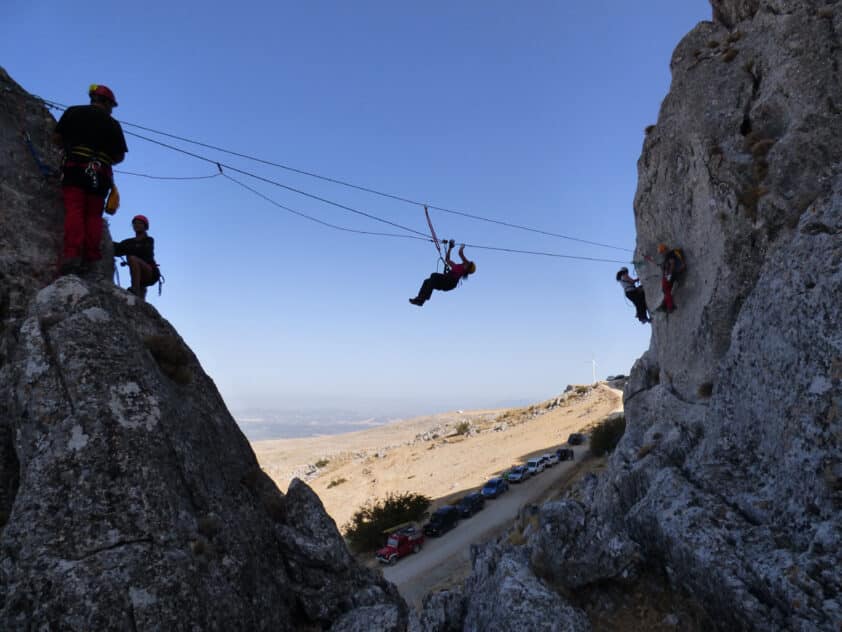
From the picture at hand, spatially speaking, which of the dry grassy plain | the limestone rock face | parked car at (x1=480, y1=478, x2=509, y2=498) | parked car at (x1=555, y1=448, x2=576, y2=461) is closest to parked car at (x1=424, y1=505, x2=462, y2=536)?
parked car at (x1=480, y1=478, x2=509, y2=498)

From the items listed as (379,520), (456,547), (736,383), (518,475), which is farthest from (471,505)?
(736,383)

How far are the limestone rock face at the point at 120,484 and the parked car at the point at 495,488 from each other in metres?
26.4

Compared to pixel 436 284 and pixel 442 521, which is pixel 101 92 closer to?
pixel 436 284

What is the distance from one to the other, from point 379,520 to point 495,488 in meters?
8.82

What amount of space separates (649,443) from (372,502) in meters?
29.6

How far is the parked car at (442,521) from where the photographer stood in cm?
2997

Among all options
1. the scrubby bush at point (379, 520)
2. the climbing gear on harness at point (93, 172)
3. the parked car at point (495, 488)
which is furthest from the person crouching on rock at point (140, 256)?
the parked car at point (495, 488)

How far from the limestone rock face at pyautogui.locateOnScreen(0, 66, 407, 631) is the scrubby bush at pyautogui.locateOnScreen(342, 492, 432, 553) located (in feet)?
74.6

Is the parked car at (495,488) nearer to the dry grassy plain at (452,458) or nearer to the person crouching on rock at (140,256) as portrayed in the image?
the dry grassy plain at (452,458)

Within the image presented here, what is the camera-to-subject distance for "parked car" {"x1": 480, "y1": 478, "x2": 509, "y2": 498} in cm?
3528

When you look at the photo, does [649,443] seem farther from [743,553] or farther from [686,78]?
[686,78]

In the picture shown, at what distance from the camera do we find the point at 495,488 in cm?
3578

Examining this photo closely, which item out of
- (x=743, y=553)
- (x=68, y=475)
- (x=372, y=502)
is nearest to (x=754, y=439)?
(x=743, y=553)

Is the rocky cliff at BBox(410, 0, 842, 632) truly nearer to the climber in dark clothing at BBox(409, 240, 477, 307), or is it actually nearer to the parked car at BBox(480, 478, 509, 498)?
the climber in dark clothing at BBox(409, 240, 477, 307)
